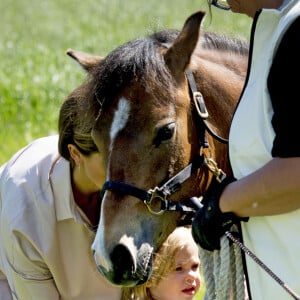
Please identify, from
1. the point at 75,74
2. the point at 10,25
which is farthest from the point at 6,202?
the point at 10,25

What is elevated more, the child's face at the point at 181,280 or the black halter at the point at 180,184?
the black halter at the point at 180,184

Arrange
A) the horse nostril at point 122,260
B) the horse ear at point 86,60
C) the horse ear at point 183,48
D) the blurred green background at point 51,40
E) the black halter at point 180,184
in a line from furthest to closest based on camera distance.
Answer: the blurred green background at point 51,40 < the horse ear at point 86,60 < the horse ear at point 183,48 < the black halter at point 180,184 < the horse nostril at point 122,260

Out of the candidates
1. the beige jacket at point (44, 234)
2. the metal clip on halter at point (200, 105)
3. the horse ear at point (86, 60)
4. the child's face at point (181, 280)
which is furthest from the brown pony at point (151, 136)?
the child's face at point (181, 280)

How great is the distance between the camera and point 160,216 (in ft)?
13.3

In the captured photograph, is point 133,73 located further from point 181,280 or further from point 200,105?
point 181,280

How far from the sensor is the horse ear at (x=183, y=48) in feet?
13.6

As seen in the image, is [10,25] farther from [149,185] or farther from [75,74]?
[149,185]

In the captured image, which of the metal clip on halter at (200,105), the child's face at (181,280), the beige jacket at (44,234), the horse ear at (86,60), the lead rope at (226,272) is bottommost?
the child's face at (181,280)

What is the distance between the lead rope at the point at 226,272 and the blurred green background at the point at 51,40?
4.63 metres

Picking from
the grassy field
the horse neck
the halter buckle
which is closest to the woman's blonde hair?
the horse neck

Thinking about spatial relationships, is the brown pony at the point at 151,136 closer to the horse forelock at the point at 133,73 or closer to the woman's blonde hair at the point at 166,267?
the horse forelock at the point at 133,73

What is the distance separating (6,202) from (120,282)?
1168mm

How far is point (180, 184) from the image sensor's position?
13.5 ft

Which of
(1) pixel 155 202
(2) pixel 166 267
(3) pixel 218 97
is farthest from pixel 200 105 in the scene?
(2) pixel 166 267
